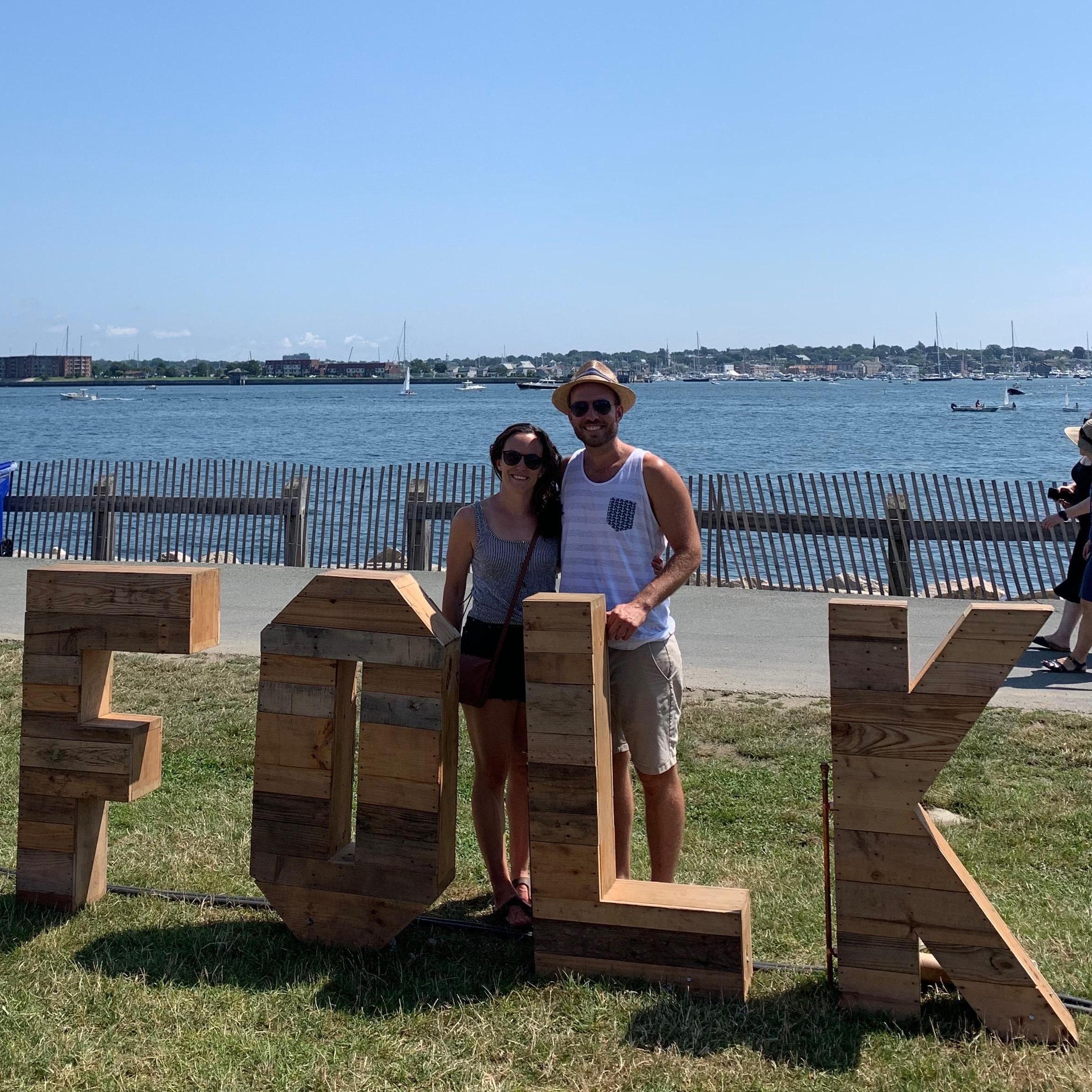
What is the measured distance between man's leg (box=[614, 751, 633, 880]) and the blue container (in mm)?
11761

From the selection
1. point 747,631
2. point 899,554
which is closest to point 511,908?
point 747,631

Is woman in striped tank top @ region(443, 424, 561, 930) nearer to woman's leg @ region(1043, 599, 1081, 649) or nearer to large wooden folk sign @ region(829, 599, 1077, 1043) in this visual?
large wooden folk sign @ region(829, 599, 1077, 1043)

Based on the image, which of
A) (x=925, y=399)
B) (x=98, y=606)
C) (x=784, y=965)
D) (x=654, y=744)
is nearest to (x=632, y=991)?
(x=784, y=965)

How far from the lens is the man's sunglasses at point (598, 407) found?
404cm

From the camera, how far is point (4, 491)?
14516 millimetres

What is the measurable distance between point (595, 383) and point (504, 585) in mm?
Result: 761

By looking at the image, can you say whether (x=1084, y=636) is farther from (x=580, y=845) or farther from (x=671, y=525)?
(x=580, y=845)

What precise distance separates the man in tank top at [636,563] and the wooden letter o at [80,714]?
129 centimetres

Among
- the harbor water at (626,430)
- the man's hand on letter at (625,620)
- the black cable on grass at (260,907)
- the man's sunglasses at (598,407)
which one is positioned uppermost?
the harbor water at (626,430)

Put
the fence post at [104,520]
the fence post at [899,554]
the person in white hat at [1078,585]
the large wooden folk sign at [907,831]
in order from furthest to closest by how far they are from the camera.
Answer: the fence post at [104,520] < the fence post at [899,554] < the person in white hat at [1078,585] < the large wooden folk sign at [907,831]

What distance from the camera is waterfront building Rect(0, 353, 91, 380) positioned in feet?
596

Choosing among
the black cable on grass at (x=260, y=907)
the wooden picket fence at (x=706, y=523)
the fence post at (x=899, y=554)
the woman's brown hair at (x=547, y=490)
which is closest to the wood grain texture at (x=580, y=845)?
the black cable on grass at (x=260, y=907)

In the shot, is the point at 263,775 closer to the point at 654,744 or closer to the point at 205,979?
the point at 205,979

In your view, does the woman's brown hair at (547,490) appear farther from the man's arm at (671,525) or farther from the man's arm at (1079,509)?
the man's arm at (1079,509)
